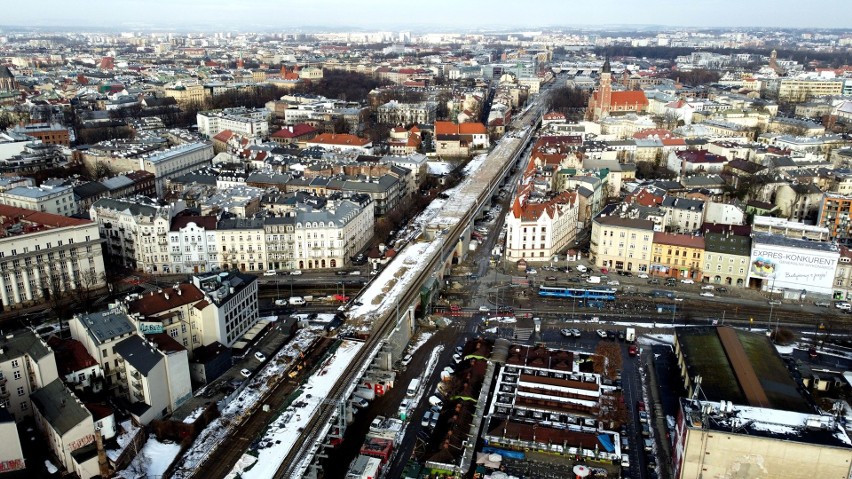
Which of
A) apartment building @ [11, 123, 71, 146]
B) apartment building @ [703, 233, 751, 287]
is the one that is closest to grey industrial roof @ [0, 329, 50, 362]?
apartment building @ [703, 233, 751, 287]

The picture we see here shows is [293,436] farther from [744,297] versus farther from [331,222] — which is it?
[744,297]

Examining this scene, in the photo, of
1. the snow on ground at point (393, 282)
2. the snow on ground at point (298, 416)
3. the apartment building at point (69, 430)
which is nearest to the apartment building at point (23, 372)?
the apartment building at point (69, 430)

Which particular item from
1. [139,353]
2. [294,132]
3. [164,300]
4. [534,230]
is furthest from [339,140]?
[139,353]

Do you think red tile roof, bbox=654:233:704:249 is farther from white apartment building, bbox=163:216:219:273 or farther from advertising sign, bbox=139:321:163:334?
advertising sign, bbox=139:321:163:334

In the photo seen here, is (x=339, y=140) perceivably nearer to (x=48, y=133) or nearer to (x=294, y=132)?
(x=294, y=132)

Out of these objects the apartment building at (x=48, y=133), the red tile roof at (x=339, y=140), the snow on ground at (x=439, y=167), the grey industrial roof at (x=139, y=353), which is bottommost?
the snow on ground at (x=439, y=167)

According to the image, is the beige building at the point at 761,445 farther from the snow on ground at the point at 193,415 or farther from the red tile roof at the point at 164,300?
the red tile roof at the point at 164,300
